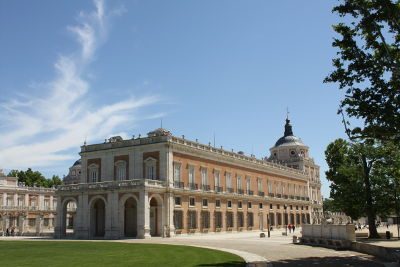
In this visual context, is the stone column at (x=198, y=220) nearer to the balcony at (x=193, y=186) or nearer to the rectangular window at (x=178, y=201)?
the balcony at (x=193, y=186)

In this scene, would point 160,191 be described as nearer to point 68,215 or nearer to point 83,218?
point 83,218

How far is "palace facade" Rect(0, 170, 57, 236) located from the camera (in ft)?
260

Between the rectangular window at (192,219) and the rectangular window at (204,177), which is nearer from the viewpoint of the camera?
the rectangular window at (192,219)

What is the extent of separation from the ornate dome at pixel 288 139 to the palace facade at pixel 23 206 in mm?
47697

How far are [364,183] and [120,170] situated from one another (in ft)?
91.1

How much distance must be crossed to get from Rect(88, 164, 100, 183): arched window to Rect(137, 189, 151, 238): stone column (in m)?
11.5

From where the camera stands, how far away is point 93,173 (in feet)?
191

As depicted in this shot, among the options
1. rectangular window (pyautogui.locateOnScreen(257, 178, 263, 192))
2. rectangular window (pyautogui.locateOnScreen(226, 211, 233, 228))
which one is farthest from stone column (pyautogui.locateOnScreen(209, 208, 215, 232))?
rectangular window (pyautogui.locateOnScreen(257, 178, 263, 192))

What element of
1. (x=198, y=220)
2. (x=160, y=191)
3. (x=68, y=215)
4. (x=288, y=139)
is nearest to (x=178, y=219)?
(x=198, y=220)

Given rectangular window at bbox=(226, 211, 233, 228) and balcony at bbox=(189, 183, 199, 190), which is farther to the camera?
rectangular window at bbox=(226, 211, 233, 228)

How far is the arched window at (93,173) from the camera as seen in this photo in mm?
57906

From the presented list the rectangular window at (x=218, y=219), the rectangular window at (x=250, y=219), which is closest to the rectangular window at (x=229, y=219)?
the rectangular window at (x=218, y=219)

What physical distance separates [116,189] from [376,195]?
25862mm

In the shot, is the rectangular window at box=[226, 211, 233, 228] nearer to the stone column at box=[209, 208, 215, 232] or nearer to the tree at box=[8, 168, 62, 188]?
the stone column at box=[209, 208, 215, 232]
